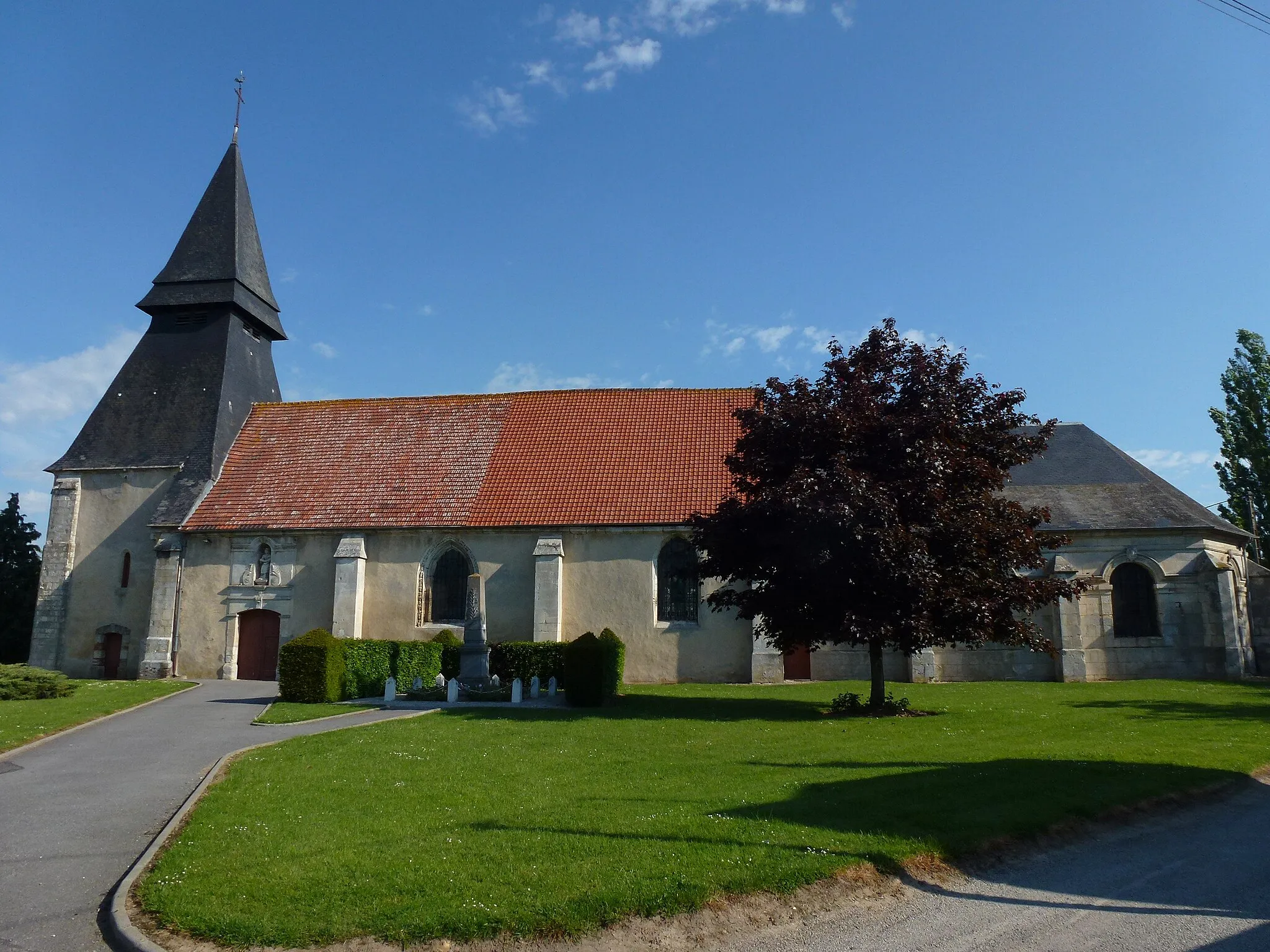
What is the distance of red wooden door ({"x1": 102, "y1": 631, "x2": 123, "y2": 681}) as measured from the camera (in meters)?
28.1

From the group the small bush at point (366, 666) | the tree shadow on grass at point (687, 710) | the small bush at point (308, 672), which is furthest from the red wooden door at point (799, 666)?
the small bush at point (308, 672)

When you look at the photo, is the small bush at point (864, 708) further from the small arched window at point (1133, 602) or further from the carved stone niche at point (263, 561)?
the carved stone niche at point (263, 561)

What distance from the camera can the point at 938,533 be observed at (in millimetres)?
15555

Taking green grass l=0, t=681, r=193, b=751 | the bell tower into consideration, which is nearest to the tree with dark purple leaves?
green grass l=0, t=681, r=193, b=751

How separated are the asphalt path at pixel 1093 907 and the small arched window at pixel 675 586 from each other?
691 inches

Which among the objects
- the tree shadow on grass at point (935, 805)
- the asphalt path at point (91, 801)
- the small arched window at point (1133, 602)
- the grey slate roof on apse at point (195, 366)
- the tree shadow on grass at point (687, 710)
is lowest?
the asphalt path at point (91, 801)

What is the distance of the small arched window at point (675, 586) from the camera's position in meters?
25.4

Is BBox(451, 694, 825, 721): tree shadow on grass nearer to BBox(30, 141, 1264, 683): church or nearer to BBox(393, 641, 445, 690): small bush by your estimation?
BBox(393, 641, 445, 690): small bush

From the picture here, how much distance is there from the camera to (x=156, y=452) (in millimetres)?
29484

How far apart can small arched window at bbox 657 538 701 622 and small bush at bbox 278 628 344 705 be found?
9500 mm

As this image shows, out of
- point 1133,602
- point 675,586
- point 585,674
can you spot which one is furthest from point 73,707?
point 1133,602

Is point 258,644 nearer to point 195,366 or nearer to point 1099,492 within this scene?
point 195,366

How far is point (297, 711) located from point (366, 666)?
159 inches

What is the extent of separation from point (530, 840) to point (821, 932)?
2519 mm
